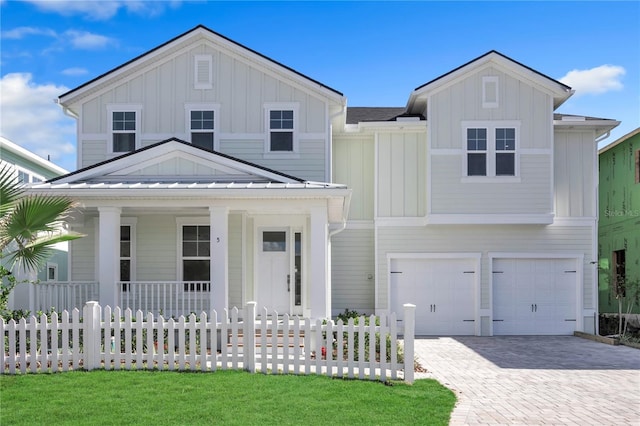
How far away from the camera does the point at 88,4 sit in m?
15.5

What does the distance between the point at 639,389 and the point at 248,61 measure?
12.4 m

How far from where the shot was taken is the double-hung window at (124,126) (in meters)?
18.0

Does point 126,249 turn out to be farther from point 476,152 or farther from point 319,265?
point 476,152

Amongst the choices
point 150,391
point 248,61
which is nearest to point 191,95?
point 248,61

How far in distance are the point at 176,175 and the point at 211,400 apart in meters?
7.36

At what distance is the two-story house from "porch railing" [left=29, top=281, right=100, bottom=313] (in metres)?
1.18

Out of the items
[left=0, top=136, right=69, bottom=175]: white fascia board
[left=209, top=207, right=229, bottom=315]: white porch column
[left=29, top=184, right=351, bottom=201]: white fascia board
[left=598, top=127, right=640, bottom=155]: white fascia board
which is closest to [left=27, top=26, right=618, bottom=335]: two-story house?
[left=29, top=184, right=351, bottom=201]: white fascia board

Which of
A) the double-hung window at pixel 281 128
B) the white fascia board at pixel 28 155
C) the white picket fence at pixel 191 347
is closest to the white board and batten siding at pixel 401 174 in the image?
the double-hung window at pixel 281 128

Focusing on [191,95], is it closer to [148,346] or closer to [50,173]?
[148,346]

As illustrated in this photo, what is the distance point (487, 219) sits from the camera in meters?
19.3

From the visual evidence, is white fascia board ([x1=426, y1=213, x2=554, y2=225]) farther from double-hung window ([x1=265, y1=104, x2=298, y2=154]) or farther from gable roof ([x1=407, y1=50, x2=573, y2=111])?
double-hung window ([x1=265, y1=104, x2=298, y2=154])

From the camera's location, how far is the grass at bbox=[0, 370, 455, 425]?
7824mm

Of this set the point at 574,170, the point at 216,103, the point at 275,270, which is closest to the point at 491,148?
the point at 574,170

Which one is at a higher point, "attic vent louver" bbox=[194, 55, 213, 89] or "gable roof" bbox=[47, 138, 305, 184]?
"attic vent louver" bbox=[194, 55, 213, 89]
